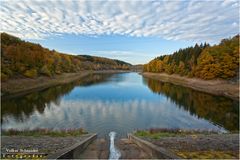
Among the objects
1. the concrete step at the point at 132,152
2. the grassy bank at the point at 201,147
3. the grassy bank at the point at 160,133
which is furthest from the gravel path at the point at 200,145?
the grassy bank at the point at 160,133

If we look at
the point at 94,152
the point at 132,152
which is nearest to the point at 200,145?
the point at 132,152

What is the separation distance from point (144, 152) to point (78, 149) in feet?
12.4

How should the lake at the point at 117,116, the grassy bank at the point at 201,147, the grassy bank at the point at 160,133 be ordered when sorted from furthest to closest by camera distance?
the lake at the point at 117,116, the grassy bank at the point at 160,133, the grassy bank at the point at 201,147

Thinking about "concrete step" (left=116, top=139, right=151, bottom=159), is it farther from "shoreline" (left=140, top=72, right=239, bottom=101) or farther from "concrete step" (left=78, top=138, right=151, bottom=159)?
"shoreline" (left=140, top=72, right=239, bottom=101)

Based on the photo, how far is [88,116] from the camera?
2738cm

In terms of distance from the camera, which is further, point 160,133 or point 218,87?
point 218,87

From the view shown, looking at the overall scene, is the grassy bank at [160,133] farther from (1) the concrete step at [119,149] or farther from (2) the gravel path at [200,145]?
(1) the concrete step at [119,149]

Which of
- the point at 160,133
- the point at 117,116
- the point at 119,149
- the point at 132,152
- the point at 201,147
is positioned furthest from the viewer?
the point at 117,116

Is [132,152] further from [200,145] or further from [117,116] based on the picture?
[117,116]

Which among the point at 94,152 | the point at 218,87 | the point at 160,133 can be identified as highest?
the point at 218,87

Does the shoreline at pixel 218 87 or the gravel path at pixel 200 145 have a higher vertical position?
the shoreline at pixel 218 87

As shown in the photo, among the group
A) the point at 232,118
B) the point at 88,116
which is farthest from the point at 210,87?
the point at 88,116

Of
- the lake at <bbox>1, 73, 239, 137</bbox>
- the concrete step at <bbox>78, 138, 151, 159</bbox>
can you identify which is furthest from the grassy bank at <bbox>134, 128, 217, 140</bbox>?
the lake at <bbox>1, 73, 239, 137</bbox>

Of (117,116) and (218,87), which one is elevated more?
(218,87)
